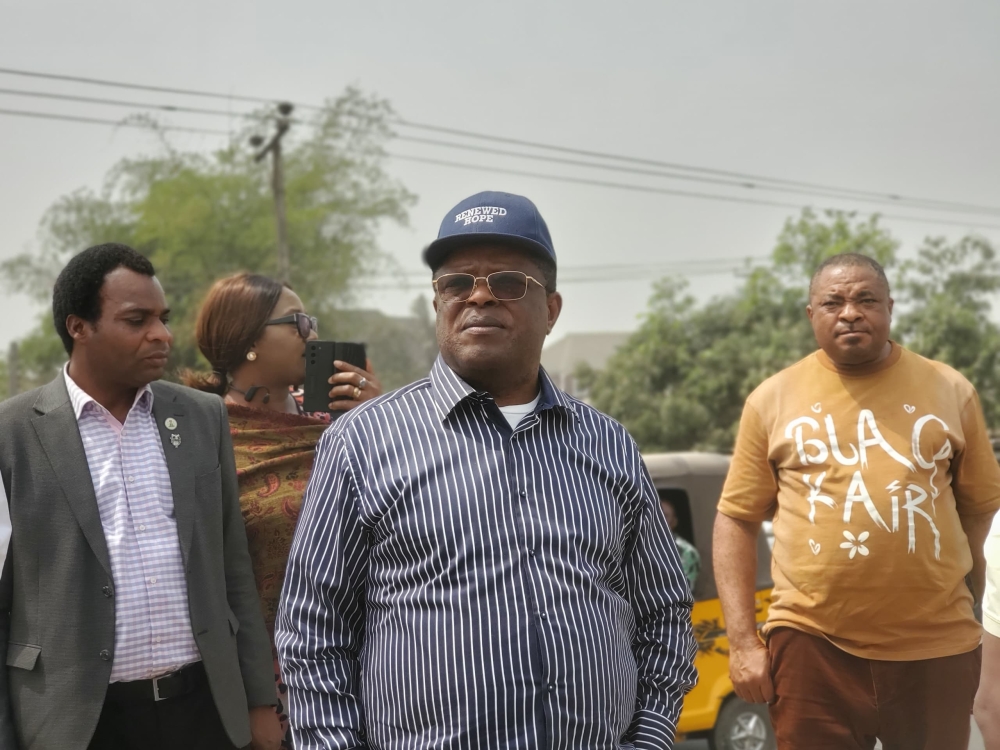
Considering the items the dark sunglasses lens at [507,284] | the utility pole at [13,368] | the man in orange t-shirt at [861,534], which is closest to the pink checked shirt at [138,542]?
the dark sunglasses lens at [507,284]

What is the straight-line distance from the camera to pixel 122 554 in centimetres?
310

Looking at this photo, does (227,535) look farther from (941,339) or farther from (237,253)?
(237,253)

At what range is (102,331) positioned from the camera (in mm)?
3262

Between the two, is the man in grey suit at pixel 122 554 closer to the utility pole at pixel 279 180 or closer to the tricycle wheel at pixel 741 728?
the tricycle wheel at pixel 741 728

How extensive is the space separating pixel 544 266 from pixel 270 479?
153 cm

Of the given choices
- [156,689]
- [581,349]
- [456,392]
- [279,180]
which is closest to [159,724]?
[156,689]

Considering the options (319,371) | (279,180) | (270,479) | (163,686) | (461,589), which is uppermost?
(279,180)

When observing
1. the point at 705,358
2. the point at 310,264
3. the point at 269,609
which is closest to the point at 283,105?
the point at 310,264

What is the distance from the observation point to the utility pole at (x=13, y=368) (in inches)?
1573

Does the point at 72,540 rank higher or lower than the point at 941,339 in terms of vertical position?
lower

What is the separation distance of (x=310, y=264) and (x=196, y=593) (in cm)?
3535

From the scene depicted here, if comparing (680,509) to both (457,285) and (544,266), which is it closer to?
(544,266)

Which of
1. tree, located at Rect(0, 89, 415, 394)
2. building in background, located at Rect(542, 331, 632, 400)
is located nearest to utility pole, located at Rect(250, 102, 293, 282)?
tree, located at Rect(0, 89, 415, 394)

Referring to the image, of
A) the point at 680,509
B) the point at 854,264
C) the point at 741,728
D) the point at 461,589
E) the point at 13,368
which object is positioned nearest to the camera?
the point at 461,589
